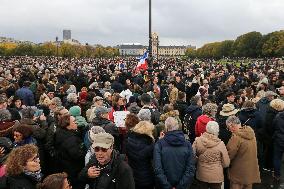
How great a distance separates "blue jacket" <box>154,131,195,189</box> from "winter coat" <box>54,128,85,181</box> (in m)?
1.30

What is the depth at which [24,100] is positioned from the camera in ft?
36.9

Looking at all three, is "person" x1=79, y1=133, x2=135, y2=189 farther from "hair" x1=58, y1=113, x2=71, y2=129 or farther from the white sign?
the white sign

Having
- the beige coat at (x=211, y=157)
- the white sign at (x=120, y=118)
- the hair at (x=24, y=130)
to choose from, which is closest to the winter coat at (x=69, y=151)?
the hair at (x=24, y=130)

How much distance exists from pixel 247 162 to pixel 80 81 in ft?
37.1

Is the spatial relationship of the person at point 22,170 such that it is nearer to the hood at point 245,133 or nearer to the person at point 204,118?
the hood at point 245,133

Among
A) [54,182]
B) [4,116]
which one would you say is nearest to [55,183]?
[54,182]

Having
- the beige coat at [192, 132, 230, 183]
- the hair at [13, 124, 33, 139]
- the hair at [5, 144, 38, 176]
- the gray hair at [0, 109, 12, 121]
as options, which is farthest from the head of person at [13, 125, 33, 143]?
the beige coat at [192, 132, 230, 183]

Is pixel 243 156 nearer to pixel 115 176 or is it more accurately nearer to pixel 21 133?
pixel 115 176

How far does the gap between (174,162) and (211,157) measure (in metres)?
0.78

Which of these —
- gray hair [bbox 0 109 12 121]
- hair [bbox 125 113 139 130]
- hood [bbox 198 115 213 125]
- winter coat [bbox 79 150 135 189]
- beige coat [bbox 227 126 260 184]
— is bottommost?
beige coat [bbox 227 126 260 184]

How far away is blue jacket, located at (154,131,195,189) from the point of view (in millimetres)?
5770

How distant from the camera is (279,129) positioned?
8375 millimetres

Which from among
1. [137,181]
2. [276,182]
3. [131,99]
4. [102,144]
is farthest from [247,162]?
[131,99]

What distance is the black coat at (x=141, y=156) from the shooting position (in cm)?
594
